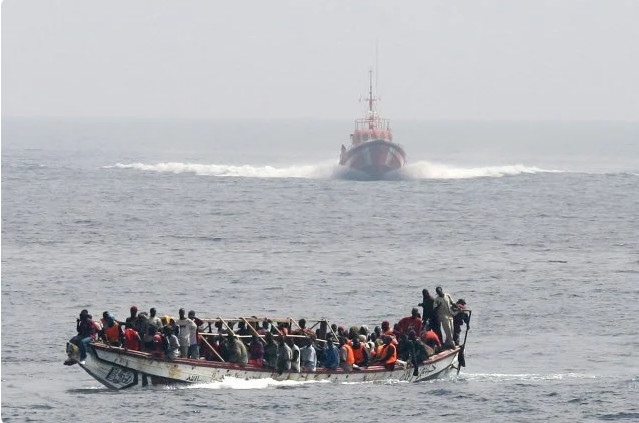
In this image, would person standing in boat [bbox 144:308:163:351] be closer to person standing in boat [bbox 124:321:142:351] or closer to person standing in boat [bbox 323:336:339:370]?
person standing in boat [bbox 124:321:142:351]

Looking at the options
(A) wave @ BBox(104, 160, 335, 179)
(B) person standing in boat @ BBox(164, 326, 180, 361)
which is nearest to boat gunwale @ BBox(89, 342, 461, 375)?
(B) person standing in boat @ BBox(164, 326, 180, 361)

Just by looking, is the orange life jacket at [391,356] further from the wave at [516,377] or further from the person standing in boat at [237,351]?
the person standing in boat at [237,351]

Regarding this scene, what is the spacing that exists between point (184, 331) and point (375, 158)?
9289cm

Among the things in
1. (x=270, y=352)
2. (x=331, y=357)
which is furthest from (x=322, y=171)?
(x=270, y=352)

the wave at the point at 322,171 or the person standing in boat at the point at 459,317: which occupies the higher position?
the wave at the point at 322,171

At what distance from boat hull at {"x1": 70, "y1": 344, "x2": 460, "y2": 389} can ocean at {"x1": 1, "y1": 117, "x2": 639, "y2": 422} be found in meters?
0.29

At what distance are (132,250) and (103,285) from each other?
1553 centimetres

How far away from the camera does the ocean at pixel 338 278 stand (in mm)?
38531

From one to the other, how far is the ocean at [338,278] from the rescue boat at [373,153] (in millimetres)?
1629

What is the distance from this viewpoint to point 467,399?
39.5 meters

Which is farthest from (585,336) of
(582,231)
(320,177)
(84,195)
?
(320,177)

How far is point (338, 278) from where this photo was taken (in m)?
65.6

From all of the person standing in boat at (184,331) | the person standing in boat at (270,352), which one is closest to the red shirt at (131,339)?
the person standing in boat at (184,331)

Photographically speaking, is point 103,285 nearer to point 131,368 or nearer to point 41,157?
point 131,368
